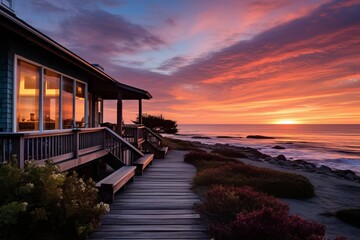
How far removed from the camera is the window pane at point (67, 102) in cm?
1104

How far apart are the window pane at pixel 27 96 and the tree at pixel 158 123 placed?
31.1 metres

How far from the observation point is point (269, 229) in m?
4.33

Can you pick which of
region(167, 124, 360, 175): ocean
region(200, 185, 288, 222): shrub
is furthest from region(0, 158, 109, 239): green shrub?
region(167, 124, 360, 175): ocean

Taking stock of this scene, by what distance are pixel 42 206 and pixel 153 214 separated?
2474mm

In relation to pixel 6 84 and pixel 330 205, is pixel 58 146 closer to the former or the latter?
pixel 6 84

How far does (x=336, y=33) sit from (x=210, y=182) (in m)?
12.5

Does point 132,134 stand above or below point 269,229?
above

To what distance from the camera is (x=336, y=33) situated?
15969 millimetres

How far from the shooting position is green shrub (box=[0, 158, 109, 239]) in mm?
4165

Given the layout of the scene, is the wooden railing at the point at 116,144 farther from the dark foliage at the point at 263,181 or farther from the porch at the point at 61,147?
the dark foliage at the point at 263,181

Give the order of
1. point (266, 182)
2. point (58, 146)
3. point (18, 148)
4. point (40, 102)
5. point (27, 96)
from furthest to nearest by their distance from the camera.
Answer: point (266, 182)
point (40, 102)
point (27, 96)
point (58, 146)
point (18, 148)

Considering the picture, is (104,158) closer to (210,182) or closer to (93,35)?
(210,182)

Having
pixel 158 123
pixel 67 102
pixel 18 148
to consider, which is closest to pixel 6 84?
pixel 18 148

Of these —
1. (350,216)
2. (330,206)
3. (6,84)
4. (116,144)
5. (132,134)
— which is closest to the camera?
(350,216)
